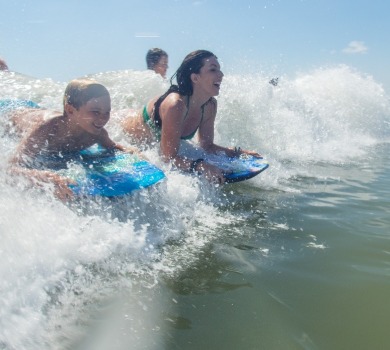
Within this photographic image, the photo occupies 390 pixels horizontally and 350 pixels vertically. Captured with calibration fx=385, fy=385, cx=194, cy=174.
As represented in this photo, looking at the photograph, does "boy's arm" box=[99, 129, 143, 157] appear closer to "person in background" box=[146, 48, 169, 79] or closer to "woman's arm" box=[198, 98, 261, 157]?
"woman's arm" box=[198, 98, 261, 157]

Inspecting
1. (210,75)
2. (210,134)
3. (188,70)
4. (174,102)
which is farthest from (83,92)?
(210,134)

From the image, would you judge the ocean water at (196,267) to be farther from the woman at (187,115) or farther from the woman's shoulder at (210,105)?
the woman's shoulder at (210,105)

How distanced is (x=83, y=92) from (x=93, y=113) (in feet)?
0.65

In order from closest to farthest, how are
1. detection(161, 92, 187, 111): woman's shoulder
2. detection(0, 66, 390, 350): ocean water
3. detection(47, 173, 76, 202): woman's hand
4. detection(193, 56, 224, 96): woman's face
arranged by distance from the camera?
detection(0, 66, 390, 350): ocean water, detection(47, 173, 76, 202): woman's hand, detection(161, 92, 187, 111): woman's shoulder, detection(193, 56, 224, 96): woman's face

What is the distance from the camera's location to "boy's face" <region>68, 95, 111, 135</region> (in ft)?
11.2

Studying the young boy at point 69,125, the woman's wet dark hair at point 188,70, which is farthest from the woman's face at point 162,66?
the young boy at point 69,125

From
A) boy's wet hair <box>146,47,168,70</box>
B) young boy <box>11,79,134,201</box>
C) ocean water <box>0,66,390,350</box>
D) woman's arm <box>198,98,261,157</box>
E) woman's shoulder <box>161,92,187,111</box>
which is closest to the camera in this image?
ocean water <box>0,66,390,350</box>

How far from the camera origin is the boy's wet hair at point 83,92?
11.1 feet

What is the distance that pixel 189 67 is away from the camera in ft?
14.4

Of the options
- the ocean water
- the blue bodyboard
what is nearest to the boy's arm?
the blue bodyboard

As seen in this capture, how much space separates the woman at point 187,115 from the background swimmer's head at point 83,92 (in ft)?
2.94

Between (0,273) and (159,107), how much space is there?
289 cm

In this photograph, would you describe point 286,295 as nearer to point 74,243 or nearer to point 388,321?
point 388,321

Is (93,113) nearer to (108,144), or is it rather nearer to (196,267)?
(108,144)
